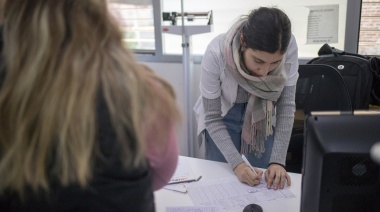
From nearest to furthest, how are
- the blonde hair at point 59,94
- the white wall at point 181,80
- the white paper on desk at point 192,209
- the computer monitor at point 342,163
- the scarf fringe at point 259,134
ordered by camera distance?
1. the blonde hair at point 59,94
2. the computer monitor at point 342,163
3. the white paper on desk at point 192,209
4. the scarf fringe at point 259,134
5. the white wall at point 181,80

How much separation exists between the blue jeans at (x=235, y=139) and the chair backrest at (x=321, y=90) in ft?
0.98

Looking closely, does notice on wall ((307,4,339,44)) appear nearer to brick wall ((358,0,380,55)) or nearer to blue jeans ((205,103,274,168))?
brick wall ((358,0,380,55))

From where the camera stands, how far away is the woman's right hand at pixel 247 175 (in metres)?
1.26

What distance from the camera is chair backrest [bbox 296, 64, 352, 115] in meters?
1.66

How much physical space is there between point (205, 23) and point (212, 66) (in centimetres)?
98

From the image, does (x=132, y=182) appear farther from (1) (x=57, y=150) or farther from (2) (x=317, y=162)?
(2) (x=317, y=162)

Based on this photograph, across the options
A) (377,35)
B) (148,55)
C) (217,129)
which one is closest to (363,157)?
(217,129)

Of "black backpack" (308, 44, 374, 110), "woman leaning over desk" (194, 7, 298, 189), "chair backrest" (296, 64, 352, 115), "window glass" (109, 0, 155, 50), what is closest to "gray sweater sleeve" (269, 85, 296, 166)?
"woman leaning over desk" (194, 7, 298, 189)

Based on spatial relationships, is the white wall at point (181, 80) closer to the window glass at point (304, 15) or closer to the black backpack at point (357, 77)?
the window glass at point (304, 15)

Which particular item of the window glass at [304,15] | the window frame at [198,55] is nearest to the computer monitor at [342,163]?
the window frame at [198,55]

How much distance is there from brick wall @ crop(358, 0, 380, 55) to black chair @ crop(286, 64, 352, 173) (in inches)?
34.7

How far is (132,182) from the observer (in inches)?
22.0

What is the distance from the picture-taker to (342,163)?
2.21 feet

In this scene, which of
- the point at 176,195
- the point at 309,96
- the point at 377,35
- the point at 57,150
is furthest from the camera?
the point at 377,35
